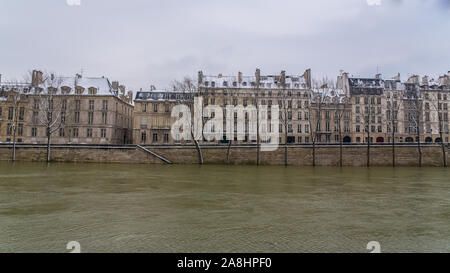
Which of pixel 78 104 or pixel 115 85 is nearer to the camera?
pixel 78 104

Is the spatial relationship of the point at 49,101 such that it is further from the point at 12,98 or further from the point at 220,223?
the point at 220,223

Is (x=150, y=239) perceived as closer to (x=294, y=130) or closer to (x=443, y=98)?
(x=294, y=130)

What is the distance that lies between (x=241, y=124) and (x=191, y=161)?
19.3 metres

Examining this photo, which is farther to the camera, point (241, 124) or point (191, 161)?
point (241, 124)

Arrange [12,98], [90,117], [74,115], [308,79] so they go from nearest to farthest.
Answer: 1. [12,98]
2. [74,115]
3. [90,117]
4. [308,79]

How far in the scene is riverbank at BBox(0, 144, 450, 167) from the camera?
31359mm

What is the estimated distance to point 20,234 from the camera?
502cm

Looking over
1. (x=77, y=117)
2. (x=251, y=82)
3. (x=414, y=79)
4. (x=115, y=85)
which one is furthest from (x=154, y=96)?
(x=414, y=79)

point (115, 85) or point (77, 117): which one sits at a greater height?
point (115, 85)

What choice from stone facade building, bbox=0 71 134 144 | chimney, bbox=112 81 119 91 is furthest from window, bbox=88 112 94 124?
chimney, bbox=112 81 119 91

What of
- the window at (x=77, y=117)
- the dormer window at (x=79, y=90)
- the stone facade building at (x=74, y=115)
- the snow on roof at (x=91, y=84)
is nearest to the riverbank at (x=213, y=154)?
the stone facade building at (x=74, y=115)

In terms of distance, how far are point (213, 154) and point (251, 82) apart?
69.9 feet

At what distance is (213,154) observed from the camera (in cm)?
3269
